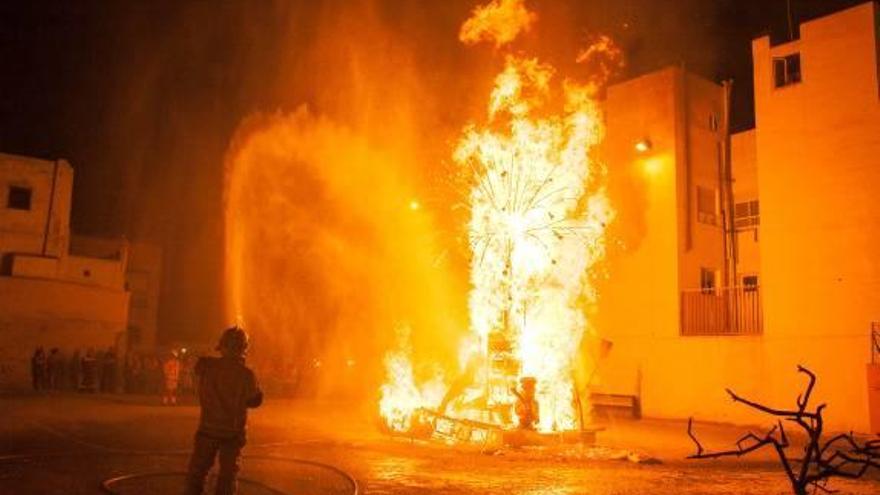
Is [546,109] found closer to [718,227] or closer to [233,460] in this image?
[718,227]

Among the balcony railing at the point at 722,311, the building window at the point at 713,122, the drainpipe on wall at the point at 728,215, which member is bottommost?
the balcony railing at the point at 722,311

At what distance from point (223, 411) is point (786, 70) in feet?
72.9

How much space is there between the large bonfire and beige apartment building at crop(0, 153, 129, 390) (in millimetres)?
20878

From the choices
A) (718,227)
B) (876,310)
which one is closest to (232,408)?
(876,310)

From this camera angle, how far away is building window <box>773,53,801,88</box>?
2400 cm

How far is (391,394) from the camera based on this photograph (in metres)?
18.5

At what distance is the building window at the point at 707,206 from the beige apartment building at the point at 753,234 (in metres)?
0.07

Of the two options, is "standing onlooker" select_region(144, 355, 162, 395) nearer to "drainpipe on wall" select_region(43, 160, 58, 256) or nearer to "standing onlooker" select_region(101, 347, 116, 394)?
"standing onlooker" select_region(101, 347, 116, 394)

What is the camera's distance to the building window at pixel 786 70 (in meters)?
24.0

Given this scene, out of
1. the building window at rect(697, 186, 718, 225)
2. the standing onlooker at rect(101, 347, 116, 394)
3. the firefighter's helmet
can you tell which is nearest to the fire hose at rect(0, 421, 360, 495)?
the firefighter's helmet

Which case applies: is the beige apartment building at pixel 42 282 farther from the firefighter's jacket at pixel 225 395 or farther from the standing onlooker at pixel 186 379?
the firefighter's jacket at pixel 225 395

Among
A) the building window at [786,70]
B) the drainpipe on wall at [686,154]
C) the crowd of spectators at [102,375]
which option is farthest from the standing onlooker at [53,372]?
the building window at [786,70]

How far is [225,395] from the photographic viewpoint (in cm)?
799

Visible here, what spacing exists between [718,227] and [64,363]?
83.8 ft
